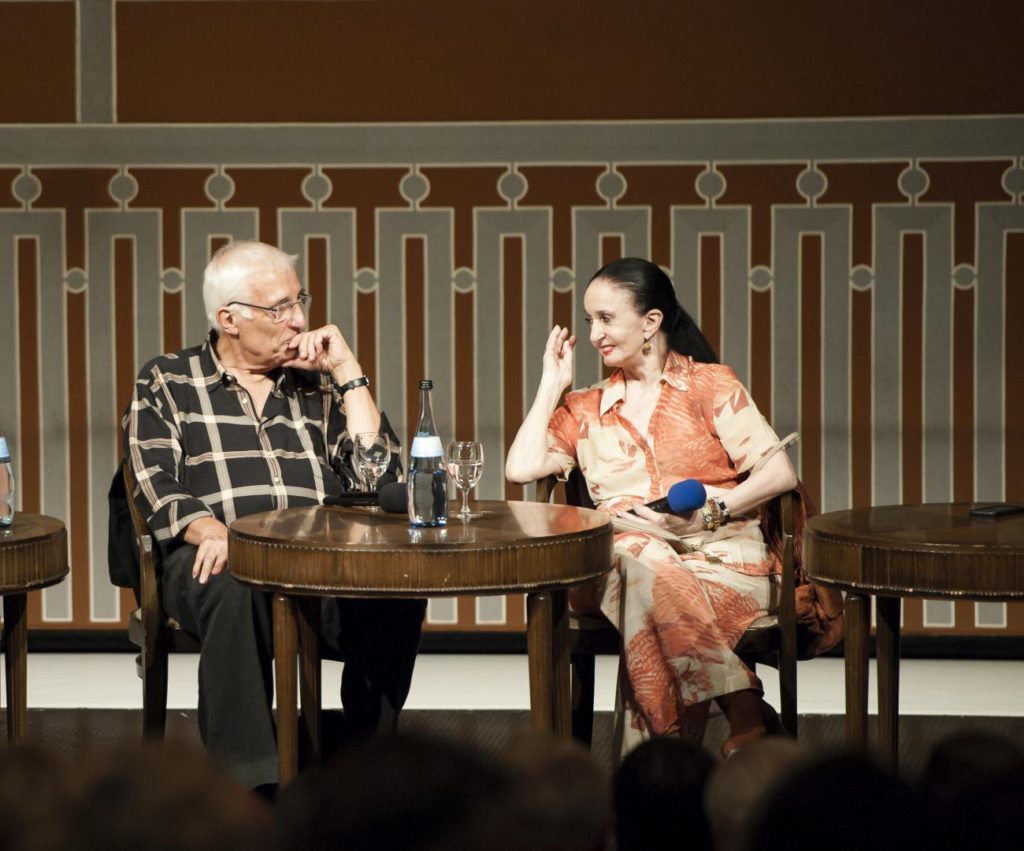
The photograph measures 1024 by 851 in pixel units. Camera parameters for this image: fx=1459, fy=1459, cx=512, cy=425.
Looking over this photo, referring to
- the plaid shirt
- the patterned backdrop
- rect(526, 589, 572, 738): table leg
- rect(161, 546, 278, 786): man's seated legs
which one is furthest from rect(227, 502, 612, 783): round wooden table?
the patterned backdrop

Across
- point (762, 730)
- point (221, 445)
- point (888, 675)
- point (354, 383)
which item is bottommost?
point (762, 730)

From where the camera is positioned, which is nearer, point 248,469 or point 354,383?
point 248,469

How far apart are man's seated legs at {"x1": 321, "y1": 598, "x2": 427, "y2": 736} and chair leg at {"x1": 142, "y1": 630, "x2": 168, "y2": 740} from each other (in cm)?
39

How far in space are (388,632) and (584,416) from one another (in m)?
0.76

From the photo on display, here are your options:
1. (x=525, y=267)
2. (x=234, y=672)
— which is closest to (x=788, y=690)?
(x=234, y=672)

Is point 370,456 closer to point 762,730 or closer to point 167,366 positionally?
point 167,366

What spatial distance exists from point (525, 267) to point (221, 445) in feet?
6.15

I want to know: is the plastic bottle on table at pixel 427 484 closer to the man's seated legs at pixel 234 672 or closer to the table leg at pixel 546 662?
the table leg at pixel 546 662

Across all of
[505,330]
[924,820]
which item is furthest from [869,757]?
[505,330]

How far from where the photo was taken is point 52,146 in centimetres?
518

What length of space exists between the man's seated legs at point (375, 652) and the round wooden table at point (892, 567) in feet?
3.23

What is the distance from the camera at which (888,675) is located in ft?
10.4

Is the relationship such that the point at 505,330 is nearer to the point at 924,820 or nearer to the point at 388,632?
the point at 388,632

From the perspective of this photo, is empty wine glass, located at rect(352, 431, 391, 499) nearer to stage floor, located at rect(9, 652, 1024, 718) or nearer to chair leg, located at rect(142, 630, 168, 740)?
chair leg, located at rect(142, 630, 168, 740)
